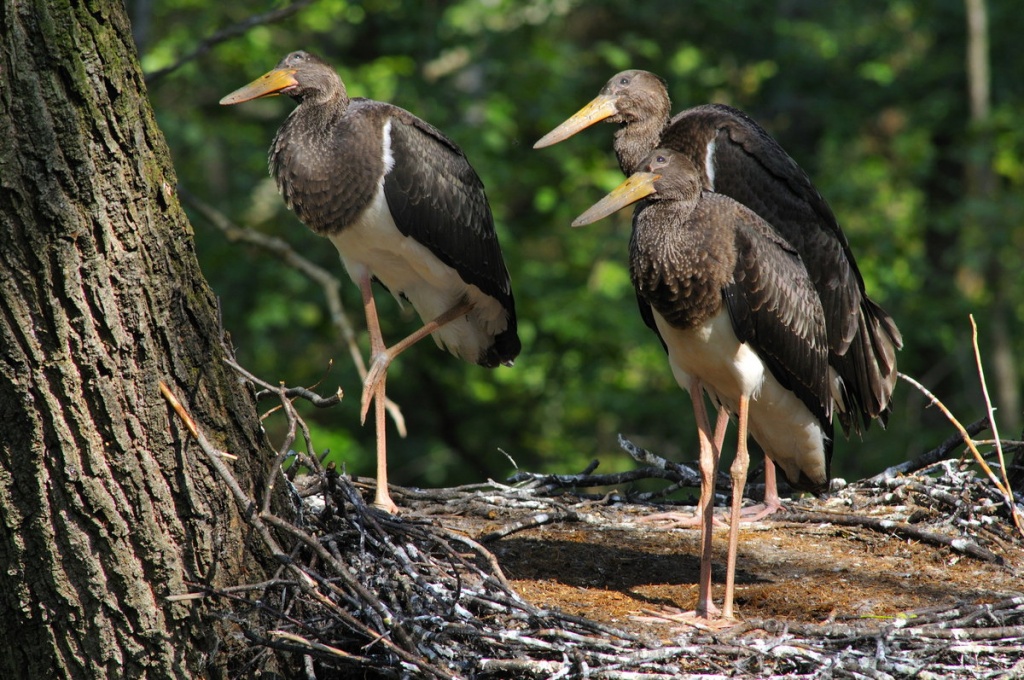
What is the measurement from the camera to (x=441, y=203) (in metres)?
5.15

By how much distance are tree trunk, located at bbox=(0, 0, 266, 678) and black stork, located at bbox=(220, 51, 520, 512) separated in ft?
5.97

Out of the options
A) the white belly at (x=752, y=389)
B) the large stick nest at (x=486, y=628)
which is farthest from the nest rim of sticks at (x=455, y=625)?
the white belly at (x=752, y=389)

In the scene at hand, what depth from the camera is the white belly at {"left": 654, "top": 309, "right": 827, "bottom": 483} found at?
4.04 m

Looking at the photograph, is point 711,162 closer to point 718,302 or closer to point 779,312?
point 779,312

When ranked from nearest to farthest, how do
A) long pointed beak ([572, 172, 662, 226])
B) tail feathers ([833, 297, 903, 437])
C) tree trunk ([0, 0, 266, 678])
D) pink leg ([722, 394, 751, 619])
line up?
tree trunk ([0, 0, 266, 678])
pink leg ([722, 394, 751, 619])
long pointed beak ([572, 172, 662, 226])
tail feathers ([833, 297, 903, 437])

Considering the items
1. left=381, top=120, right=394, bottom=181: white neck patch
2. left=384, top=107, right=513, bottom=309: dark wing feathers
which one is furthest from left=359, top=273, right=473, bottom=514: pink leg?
left=381, top=120, right=394, bottom=181: white neck patch

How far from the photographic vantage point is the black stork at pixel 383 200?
4980mm

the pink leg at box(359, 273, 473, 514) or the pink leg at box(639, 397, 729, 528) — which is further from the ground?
the pink leg at box(359, 273, 473, 514)

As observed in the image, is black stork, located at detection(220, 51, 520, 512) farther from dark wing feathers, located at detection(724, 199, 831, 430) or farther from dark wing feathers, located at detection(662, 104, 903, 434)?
dark wing feathers, located at detection(724, 199, 831, 430)

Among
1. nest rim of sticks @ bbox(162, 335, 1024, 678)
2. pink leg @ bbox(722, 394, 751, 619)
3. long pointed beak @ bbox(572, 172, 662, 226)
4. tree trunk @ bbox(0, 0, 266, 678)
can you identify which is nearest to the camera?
tree trunk @ bbox(0, 0, 266, 678)

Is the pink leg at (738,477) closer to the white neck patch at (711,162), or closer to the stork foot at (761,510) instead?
the stork foot at (761,510)

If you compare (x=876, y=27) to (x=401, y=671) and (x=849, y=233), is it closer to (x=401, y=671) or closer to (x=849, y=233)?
(x=849, y=233)

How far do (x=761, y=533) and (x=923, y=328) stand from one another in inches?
265

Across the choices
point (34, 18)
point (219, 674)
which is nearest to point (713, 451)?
point (219, 674)
